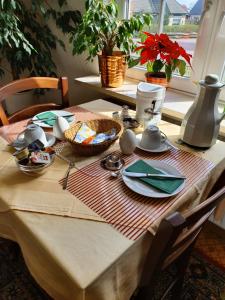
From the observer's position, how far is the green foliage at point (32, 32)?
5.22 ft

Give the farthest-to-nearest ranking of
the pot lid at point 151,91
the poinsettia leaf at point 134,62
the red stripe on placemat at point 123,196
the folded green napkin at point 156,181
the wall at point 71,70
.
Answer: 1. the wall at point 71,70
2. the poinsettia leaf at point 134,62
3. the pot lid at point 151,91
4. the folded green napkin at point 156,181
5. the red stripe on placemat at point 123,196

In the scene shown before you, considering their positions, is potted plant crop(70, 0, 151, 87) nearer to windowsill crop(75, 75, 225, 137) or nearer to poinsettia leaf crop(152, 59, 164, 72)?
windowsill crop(75, 75, 225, 137)

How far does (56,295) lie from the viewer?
0.55 meters

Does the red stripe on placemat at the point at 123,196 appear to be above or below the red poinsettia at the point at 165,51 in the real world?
below

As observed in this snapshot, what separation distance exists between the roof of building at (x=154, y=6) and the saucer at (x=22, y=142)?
3.62 ft

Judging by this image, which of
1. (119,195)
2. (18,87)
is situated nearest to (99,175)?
(119,195)

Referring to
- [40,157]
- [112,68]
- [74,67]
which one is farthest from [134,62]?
[40,157]

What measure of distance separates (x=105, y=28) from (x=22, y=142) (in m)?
0.86

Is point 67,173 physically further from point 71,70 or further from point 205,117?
point 71,70

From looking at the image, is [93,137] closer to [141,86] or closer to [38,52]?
[141,86]

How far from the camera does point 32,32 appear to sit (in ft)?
6.27

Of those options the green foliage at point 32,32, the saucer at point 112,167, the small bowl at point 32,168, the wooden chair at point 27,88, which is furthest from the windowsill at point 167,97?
the small bowl at point 32,168

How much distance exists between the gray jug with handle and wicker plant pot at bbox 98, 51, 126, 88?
70cm

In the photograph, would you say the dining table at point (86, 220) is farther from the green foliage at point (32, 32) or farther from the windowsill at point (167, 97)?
the green foliage at point (32, 32)
